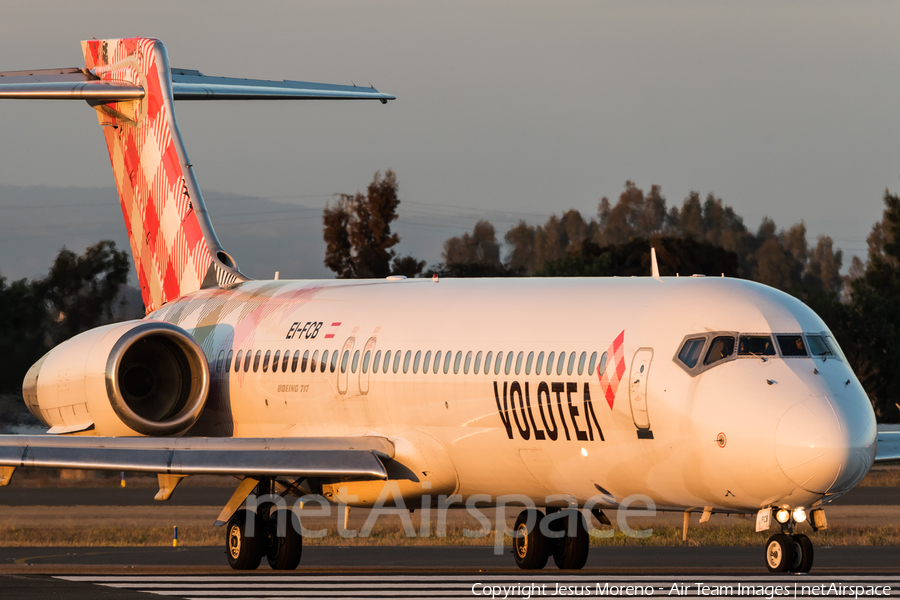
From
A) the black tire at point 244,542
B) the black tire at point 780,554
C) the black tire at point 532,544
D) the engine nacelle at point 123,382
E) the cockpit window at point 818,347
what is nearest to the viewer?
the black tire at point 780,554

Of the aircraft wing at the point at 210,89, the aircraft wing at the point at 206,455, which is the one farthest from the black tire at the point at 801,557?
the aircraft wing at the point at 210,89

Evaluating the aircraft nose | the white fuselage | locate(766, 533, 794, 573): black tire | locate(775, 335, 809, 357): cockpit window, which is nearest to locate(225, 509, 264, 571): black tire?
the white fuselage

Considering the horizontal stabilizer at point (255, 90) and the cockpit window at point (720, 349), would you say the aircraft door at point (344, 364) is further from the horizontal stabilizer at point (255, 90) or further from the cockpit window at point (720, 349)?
the horizontal stabilizer at point (255, 90)

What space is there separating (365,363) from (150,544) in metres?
9.89

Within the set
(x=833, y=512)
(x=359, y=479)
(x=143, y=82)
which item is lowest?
(x=833, y=512)

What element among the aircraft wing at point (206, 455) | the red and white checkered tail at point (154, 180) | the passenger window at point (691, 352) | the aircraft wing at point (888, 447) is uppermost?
the red and white checkered tail at point (154, 180)

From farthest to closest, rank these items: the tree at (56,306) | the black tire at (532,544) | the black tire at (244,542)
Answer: the tree at (56,306)
the black tire at (244,542)
the black tire at (532,544)

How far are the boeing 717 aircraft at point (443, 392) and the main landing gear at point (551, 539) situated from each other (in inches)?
1.3

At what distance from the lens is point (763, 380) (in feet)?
54.7

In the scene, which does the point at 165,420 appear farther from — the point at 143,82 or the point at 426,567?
the point at 143,82

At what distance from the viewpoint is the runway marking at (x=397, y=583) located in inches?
701

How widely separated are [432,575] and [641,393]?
15.9ft

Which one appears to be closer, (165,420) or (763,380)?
(763,380)

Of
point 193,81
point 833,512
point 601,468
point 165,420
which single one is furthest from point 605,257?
point 601,468
